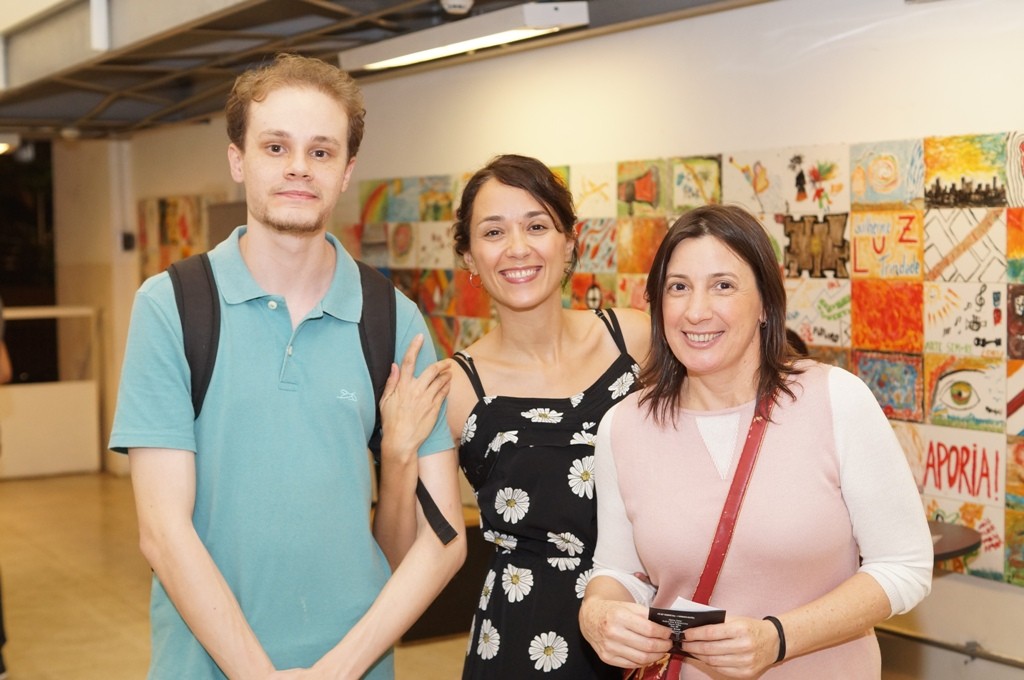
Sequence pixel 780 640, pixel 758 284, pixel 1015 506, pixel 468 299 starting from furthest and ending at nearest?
pixel 468 299, pixel 1015 506, pixel 758 284, pixel 780 640

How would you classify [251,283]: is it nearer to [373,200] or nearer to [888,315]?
[888,315]

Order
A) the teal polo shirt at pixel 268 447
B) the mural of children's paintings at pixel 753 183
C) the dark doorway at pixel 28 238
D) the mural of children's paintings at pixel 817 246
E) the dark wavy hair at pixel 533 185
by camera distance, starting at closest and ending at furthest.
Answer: the teal polo shirt at pixel 268 447, the dark wavy hair at pixel 533 185, the mural of children's paintings at pixel 817 246, the mural of children's paintings at pixel 753 183, the dark doorway at pixel 28 238

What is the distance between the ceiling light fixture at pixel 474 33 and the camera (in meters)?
5.39

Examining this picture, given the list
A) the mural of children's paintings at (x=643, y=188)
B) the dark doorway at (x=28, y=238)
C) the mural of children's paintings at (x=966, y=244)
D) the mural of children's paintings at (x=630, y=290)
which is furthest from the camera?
the dark doorway at (x=28, y=238)

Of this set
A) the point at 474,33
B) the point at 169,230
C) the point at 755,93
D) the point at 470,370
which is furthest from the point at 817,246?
the point at 169,230

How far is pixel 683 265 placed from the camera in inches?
92.4

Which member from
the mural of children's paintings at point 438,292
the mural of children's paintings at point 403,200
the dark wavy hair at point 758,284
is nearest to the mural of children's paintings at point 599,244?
the mural of children's paintings at point 438,292

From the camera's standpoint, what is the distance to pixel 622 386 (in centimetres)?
300

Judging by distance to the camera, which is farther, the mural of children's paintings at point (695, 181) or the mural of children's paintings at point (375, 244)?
the mural of children's paintings at point (375, 244)

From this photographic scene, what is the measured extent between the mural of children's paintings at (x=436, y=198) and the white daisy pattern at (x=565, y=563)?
4.78m

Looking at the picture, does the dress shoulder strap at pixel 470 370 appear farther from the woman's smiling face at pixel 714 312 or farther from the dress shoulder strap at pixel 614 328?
the woman's smiling face at pixel 714 312

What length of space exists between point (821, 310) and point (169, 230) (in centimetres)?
774

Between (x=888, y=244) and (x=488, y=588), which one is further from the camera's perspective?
(x=888, y=244)

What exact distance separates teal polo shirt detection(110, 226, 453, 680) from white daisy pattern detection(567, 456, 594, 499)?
65 cm
